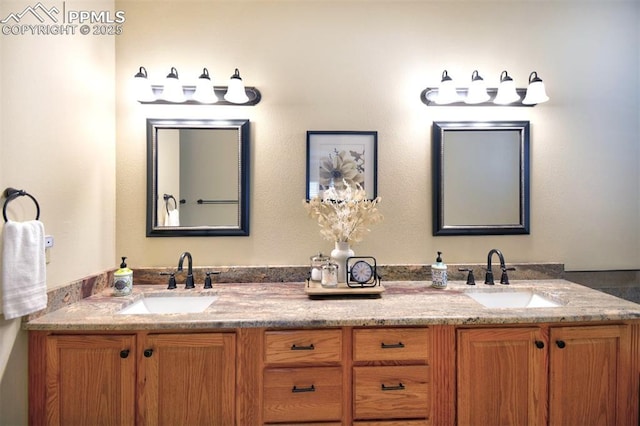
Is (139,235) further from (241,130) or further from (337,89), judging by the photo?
(337,89)

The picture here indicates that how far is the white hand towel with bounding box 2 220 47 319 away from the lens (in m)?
1.26

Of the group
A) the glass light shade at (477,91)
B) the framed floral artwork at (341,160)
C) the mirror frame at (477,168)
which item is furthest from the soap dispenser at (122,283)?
the glass light shade at (477,91)

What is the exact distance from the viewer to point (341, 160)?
206 cm

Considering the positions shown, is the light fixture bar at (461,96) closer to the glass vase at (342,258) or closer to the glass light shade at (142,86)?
the glass vase at (342,258)

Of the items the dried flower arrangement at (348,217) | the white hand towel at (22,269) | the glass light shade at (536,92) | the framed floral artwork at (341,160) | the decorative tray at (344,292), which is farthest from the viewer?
the framed floral artwork at (341,160)

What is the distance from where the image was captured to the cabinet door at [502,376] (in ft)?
4.63

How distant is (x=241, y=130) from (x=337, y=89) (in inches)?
27.2

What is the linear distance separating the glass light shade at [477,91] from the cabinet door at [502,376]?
1.37 metres

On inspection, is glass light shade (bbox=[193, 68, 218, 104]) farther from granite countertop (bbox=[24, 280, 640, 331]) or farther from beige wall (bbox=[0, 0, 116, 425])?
granite countertop (bbox=[24, 280, 640, 331])

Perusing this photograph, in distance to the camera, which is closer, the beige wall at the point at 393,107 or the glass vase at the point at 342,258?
the glass vase at the point at 342,258

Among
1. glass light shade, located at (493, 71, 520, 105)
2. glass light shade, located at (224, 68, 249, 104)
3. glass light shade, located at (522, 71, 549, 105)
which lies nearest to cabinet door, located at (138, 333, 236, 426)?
glass light shade, located at (224, 68, 249, 104)

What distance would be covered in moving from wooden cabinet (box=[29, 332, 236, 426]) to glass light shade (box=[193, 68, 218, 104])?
4.44 ft

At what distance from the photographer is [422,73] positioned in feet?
6.81

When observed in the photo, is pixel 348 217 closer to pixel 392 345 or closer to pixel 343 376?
pixel 392 345
